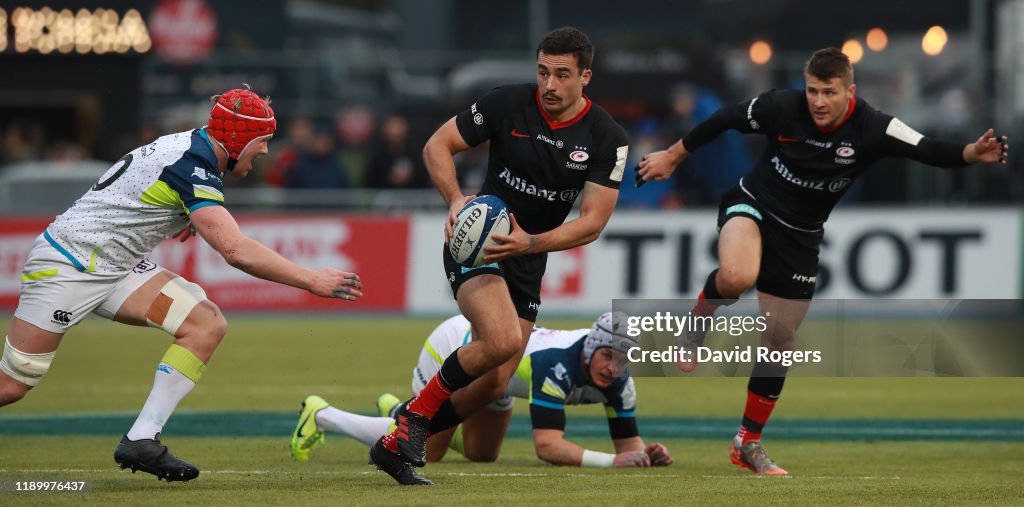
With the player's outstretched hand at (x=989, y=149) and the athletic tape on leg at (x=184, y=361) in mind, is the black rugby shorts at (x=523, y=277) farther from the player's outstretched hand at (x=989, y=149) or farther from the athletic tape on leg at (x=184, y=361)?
the player's outstretched hand at (x=989, y=149)

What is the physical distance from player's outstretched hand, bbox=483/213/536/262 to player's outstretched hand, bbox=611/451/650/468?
1.69 metres

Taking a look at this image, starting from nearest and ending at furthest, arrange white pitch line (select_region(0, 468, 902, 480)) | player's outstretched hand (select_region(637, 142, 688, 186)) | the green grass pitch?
the green grass pitch < white pitch line (select_region(0, 468, 902, 480)) < player's outstretched hand (select_region(637, 142, 688, 186))

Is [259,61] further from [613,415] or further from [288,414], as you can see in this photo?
[613,415]

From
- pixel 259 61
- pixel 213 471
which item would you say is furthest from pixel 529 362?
pixel 259 61

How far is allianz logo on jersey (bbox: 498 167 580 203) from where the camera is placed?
8.29 meters

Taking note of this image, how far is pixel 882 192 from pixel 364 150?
25.4ft

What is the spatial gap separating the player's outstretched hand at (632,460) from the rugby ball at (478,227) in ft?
5.82

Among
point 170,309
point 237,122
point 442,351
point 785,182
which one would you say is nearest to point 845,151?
point 785,182

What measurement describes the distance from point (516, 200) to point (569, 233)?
0.48 m

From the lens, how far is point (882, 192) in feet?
70.8

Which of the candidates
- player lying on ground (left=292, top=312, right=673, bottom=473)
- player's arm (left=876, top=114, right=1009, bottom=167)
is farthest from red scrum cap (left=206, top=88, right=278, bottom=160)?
player's arm (left=876, top=114, right=1009, bottom=167)

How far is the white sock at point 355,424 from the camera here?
8984mm

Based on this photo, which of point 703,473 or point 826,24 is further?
point 826,24

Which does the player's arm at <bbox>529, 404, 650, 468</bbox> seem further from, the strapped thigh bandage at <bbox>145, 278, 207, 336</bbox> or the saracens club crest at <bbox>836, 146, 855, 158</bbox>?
the strapped thigh bandage at <bbox>145, 278, 207, 336</bbox>
